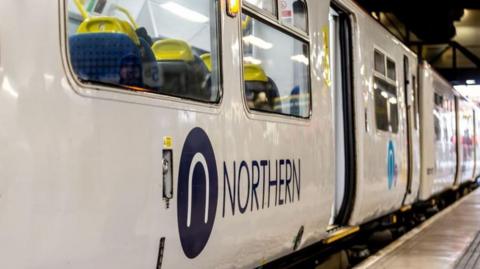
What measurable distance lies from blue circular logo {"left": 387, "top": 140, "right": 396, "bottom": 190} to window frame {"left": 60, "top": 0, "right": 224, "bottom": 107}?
4.43m

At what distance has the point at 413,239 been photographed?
8.45m

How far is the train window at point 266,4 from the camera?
4.38 m

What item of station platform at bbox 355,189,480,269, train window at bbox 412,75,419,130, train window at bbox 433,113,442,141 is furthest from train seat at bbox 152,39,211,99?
train window at bbox 433,113,442,141

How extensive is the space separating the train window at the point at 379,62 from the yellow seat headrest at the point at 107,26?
4.77 metres

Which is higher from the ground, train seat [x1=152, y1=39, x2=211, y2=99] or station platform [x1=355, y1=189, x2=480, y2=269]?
train seat [x1=152, y1=39, x2=211, y2=99]

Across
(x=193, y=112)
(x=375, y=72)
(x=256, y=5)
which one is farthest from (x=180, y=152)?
(x=375, y=72)

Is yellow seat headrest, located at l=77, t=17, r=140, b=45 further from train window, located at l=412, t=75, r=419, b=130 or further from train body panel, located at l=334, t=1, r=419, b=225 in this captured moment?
train window, located at l=412, t=75, r=419, b=130

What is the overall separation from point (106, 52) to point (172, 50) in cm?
62

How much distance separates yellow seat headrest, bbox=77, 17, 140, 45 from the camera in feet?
9.73

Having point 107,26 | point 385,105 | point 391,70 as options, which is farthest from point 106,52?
point 391,70

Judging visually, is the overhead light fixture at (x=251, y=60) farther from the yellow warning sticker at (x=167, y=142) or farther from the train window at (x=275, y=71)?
the yellow warning sticker at (x=167, y=142)

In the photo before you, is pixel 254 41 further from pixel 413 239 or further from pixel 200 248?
pixel 413 239

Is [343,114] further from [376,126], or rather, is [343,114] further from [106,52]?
[106,52]

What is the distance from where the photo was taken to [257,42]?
449 cm
